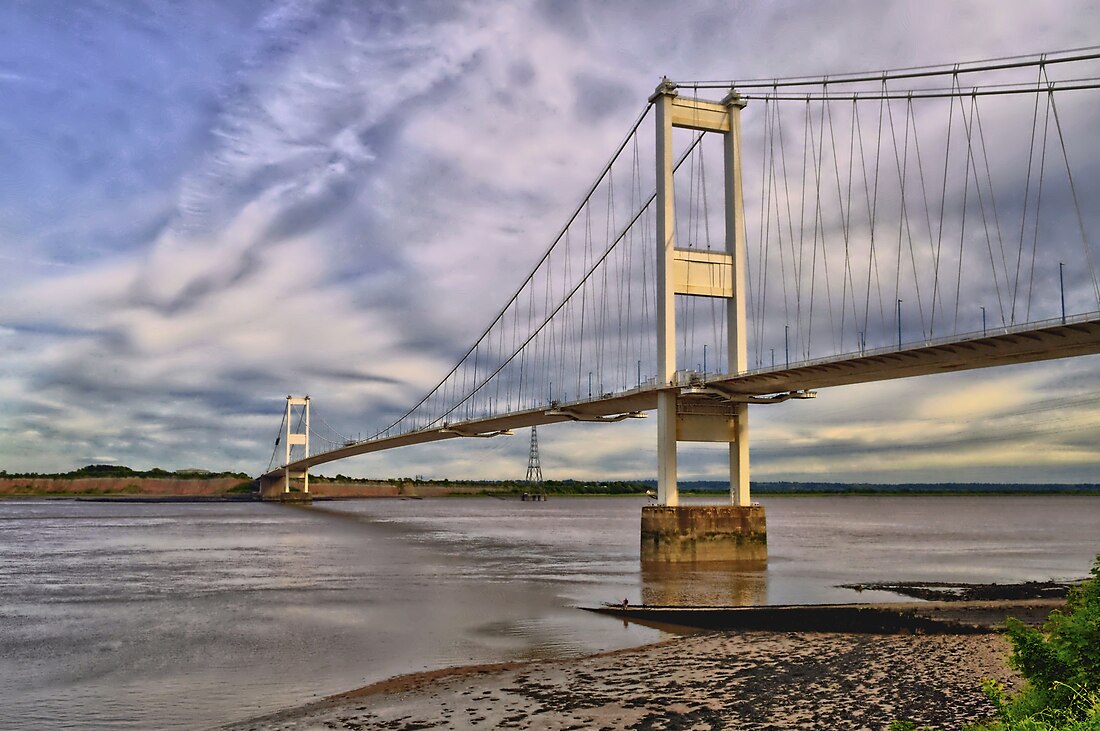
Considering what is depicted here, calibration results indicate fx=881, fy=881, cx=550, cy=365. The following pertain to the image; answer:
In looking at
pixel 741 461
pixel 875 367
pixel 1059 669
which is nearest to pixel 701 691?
pixel 1059 669

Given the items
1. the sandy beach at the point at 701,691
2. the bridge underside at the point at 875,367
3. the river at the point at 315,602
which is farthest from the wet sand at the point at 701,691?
the bridge underside at the point at 875,367

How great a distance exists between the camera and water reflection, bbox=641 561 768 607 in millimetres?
22328

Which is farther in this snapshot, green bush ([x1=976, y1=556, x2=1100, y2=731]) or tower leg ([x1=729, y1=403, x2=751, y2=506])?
tower leg ([x1=729, y1=403, x2=751, y2=506])

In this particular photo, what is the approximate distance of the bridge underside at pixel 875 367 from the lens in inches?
883

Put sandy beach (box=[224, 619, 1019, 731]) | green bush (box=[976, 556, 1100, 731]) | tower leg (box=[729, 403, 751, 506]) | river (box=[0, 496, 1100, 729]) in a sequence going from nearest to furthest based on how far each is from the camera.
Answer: green bush (box=[976, 556, 1100, 731]) → sandy beach (box=[224, 619, 1019, 731]) → river (box=[0, 496, 1100, 729]) → tower leg (box=[729, 403, 751, 506])

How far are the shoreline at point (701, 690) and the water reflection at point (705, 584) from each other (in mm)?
5895

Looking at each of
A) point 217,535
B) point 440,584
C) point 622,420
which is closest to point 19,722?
point 440,584

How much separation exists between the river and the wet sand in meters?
1.33

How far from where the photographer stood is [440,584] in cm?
2806

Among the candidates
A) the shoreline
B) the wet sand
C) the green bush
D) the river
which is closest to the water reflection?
the river

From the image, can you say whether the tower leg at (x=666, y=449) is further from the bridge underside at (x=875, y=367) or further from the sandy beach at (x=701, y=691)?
the sandy beach at (x=701, y=691)

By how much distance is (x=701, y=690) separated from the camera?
40.1 feet

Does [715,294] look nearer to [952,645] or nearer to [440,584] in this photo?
[440,584]

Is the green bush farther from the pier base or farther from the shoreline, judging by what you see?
the pier base
